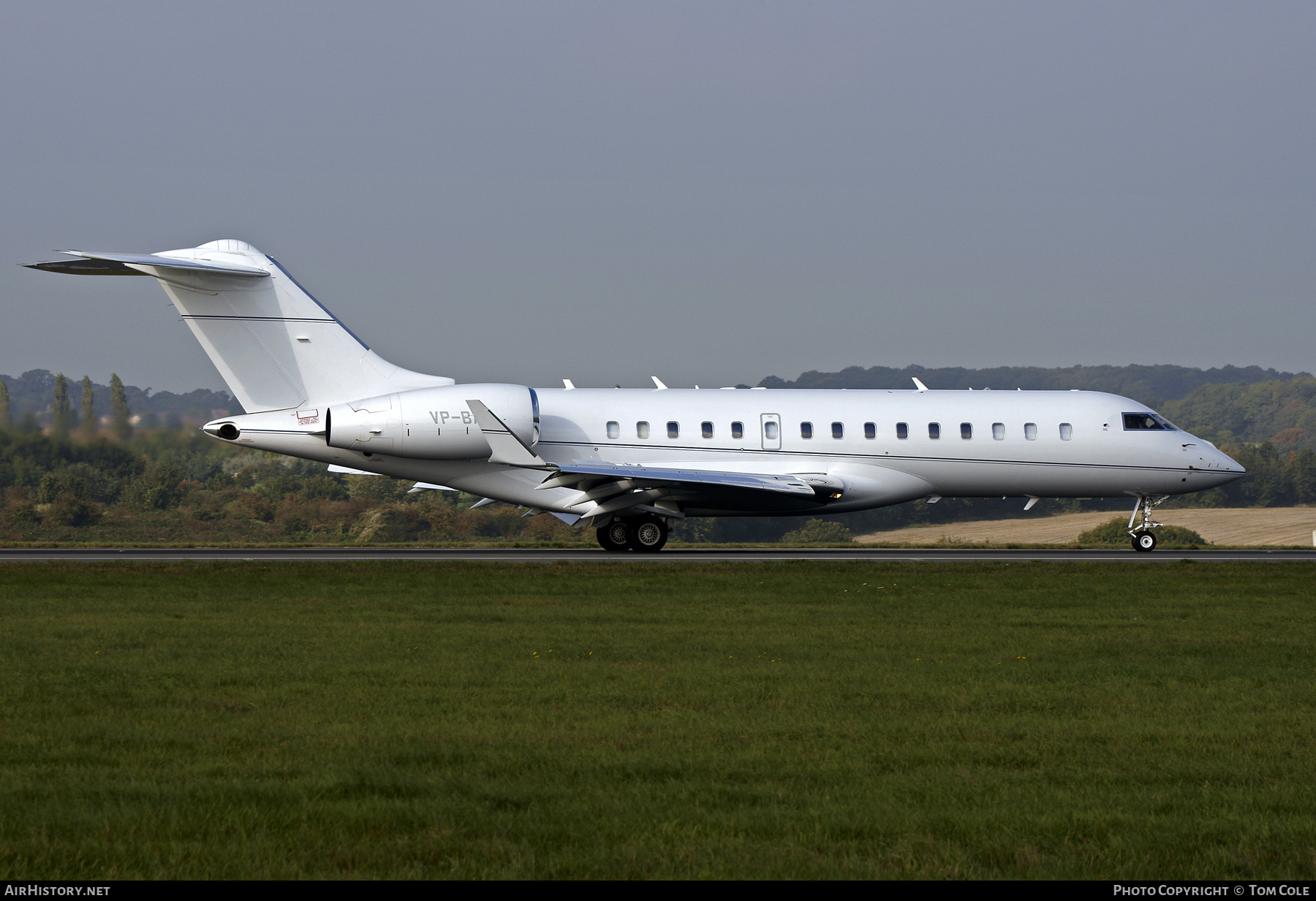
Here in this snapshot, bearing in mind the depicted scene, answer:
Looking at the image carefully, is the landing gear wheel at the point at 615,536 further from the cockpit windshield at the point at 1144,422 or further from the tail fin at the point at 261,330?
the cockpit windshield at the point at 1144,422

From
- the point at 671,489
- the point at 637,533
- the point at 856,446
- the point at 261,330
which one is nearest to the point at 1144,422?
the point at 856,446

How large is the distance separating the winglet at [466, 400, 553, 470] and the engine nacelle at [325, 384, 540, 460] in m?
0.63

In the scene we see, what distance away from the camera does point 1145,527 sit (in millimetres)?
29984

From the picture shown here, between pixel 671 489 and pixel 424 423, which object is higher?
pixel 424 423

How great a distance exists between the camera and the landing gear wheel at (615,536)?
91.7 ft

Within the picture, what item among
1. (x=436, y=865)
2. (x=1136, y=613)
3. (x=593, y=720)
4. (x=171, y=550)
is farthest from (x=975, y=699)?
(x=171, y=550)

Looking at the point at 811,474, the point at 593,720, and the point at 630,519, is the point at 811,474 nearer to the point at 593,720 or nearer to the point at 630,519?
the point at 630,519

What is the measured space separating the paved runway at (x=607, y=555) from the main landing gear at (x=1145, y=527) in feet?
1.23

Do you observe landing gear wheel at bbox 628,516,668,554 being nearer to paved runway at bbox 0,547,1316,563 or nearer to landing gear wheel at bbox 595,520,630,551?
landing gear wheel at bbox 595,520,630,551

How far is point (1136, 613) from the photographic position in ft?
52.6

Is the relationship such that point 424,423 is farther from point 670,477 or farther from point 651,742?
point 651,742

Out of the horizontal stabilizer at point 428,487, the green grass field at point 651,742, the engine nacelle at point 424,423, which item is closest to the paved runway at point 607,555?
the horizontal stabilizer at point 428,487

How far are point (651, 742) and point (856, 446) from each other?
2108 cm

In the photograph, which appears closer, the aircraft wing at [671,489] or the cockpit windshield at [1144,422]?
the aircraft wing at [671,489]
